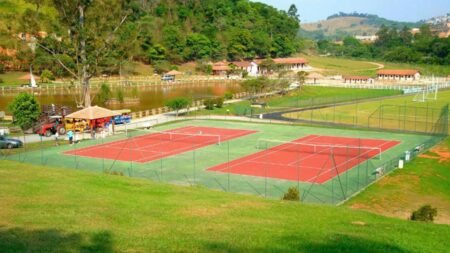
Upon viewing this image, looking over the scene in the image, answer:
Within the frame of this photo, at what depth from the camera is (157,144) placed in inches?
1478

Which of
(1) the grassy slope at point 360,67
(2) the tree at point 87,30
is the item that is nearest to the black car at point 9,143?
(2) the tree at point 87,30

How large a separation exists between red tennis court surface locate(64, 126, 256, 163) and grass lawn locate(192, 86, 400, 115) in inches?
536

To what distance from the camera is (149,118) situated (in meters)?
52.1

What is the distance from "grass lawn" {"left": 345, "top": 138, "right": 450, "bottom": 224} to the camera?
2267 centimetres

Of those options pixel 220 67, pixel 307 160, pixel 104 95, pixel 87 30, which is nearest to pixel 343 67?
pixel 220 67

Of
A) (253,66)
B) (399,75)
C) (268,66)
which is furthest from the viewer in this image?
(253,66)

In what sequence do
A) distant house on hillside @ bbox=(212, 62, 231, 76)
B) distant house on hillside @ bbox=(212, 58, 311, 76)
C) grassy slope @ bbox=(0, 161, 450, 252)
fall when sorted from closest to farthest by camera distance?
grassy slope @ bbox=(0, 161, 450, 252) → distant house on hillside @ bbox=(212, 62, 231, 76) → distant house on hillside @ bbox=(212, 58, 311, 76)

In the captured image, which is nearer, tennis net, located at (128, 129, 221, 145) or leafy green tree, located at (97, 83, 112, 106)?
tennis net, located at (128, 129, 221, 145)

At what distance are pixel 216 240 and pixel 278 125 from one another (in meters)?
36.7

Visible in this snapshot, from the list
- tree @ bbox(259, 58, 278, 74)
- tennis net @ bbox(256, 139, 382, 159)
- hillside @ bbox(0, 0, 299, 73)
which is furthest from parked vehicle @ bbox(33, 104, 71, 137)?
tree @ bbox(259, 58, 278, 74)

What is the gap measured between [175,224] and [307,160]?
20.0 m

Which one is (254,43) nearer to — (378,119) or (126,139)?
(378,119)

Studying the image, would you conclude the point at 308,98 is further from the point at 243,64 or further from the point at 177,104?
the point at 243,64

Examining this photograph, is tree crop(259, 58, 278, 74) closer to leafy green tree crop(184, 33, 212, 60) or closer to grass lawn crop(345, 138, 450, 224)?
leafy green tree crop(184, 33, 212, 60)
